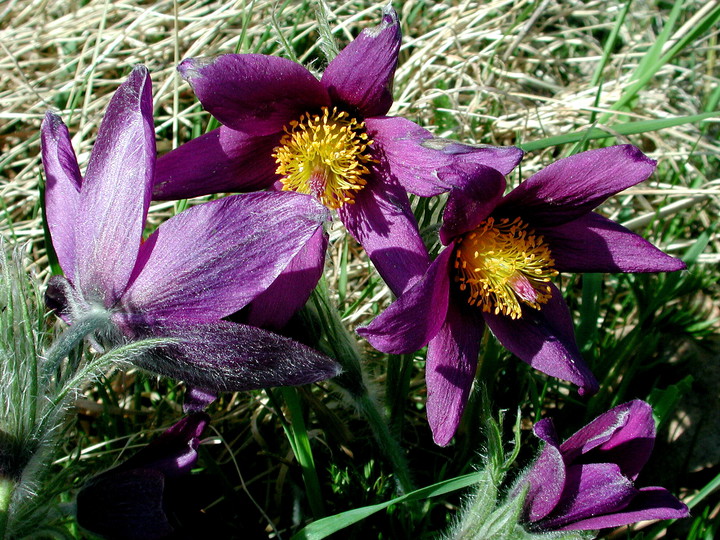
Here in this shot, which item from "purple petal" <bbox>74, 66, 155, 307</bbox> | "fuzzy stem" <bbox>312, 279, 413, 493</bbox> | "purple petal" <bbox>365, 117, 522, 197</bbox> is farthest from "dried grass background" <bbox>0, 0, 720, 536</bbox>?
"purple petal" <bbox>74, 66, 155, 307</bbox>

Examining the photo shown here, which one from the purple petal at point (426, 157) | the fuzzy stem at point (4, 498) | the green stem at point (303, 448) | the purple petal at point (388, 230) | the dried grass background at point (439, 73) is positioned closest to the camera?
the fuzzy stem at point (4, 498)

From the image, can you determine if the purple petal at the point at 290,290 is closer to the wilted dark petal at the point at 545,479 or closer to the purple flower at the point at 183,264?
the purple flower at the point at 183,264

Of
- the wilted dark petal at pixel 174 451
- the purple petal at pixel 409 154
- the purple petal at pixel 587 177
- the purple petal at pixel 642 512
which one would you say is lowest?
the purple petal at pixel 642 512

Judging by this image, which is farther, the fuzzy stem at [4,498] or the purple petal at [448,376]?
the purple petal at [448,376]

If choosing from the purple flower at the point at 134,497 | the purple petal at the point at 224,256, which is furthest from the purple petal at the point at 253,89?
the purple flower at the point at 134,497

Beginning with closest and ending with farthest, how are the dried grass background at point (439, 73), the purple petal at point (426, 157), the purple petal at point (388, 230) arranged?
the purple petal at point (426, 157), the purple petal at point (388, 230), the dried grass background at point (439, 73)
